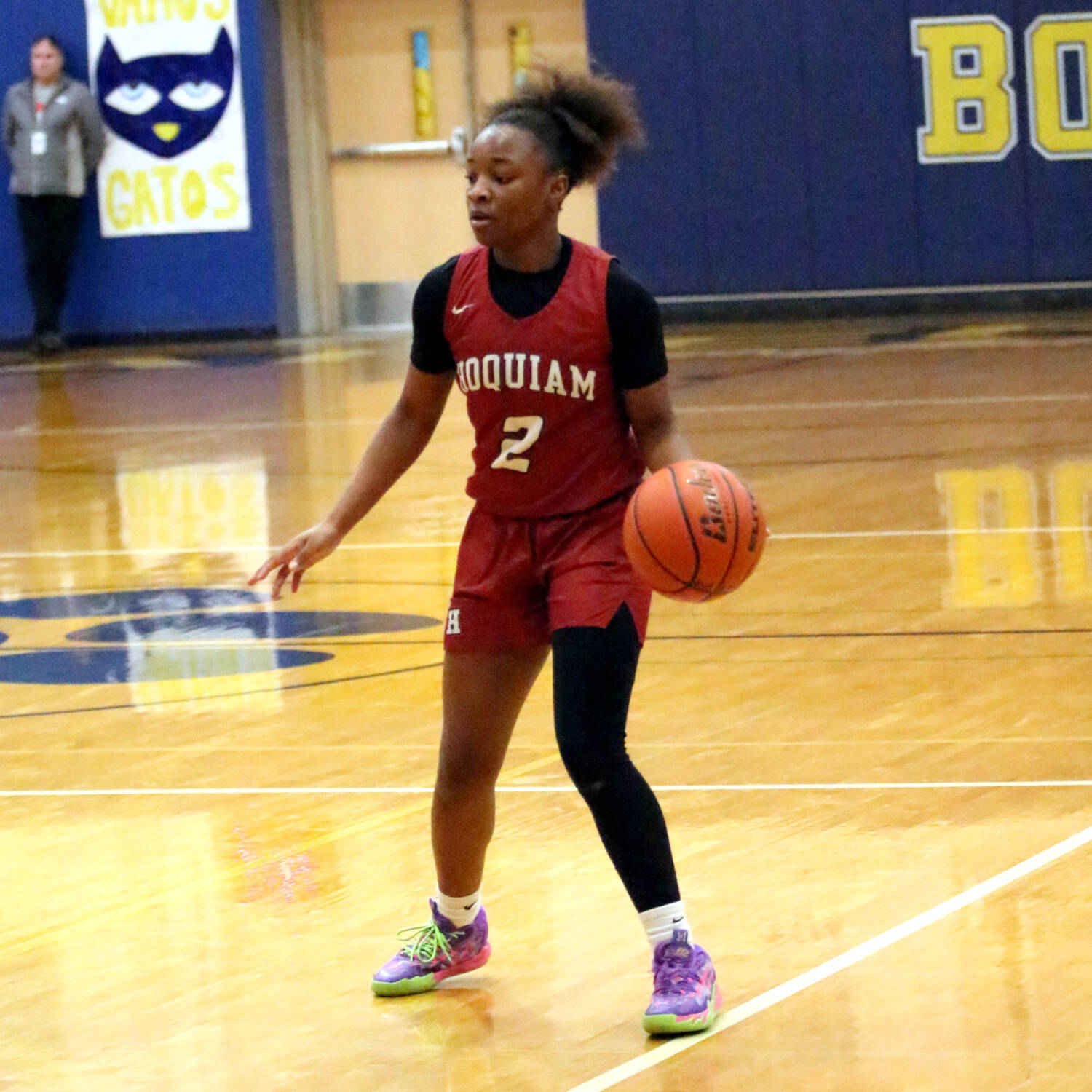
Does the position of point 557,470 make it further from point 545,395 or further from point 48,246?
point 48,246

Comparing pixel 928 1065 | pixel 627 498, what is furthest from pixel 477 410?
pixel 928 1065

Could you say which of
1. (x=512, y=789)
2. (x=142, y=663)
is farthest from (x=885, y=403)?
(x=512, y=789)

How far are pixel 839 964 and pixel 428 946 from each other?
0.71 meters

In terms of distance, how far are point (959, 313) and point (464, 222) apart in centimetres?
411

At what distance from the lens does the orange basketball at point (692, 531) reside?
3.40 metres

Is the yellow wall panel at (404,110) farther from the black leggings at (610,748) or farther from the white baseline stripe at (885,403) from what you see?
the black leggings at (610,748)

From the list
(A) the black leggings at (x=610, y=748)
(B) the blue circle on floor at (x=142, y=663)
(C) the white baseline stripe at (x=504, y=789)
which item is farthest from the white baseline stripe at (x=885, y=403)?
(A) the black leggings at (x=610, y=748)

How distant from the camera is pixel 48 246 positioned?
17578 mm

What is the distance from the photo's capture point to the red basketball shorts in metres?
3.56

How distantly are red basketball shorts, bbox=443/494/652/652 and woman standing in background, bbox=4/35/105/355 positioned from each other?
14.3 m

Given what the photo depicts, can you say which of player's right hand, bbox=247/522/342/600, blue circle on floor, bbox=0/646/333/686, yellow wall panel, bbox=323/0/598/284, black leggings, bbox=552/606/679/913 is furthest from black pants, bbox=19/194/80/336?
black leggings, bbox=552/606/679/913

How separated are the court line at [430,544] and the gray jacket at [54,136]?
30.6 feet

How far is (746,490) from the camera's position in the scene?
356 cm

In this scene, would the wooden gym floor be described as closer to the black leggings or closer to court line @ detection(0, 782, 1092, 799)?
court line @ detection(0, 782, 1092, 799)
